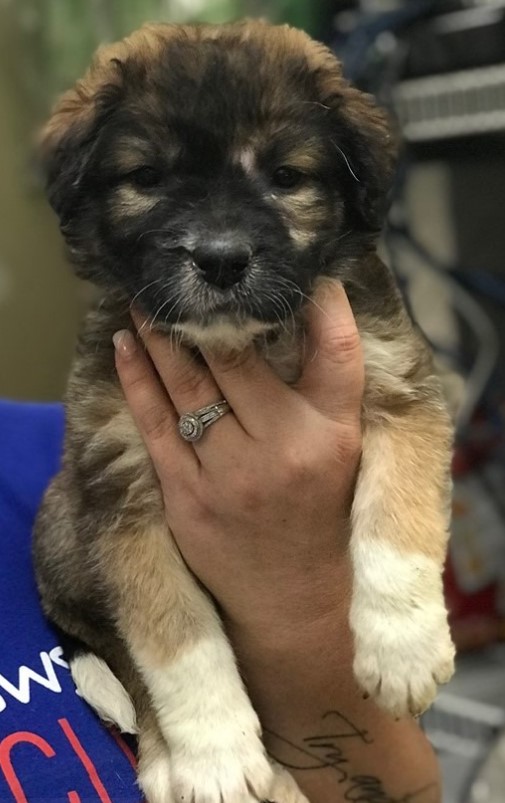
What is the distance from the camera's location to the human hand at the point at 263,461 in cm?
142

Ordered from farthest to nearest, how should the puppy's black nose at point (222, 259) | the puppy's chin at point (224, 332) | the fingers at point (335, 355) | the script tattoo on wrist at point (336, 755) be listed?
the script tattoo on wrist at point (336, 755) → the fingers at point (335, 355) → the puppy's chin at point (224, 332) → the puppy's black nose at point (222, 259)

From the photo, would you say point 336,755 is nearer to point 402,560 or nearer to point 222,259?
point 402,560

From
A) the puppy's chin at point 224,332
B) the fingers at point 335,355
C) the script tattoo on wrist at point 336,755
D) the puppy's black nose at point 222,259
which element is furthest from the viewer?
the script tattoo on wrist at point 336,755

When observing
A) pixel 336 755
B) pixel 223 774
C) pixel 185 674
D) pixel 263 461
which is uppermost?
pixel 263 461

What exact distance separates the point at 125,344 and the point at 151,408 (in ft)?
0.38

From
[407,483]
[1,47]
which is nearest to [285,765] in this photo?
[407,483]

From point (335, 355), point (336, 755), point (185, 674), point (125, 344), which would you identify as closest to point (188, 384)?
point (125, 344)

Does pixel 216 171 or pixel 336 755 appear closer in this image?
pixel 216 171

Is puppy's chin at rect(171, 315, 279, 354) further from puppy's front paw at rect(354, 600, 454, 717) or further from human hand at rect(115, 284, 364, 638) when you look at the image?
puppy's front paw at rect(354, 600, 454, 717)

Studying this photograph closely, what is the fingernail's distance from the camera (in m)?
1.47

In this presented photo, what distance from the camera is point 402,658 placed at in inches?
53.0

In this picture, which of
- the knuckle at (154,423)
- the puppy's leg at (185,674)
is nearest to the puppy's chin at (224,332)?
the knuckle at (154,423)

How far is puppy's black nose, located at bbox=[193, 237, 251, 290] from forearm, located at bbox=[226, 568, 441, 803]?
1.97ft

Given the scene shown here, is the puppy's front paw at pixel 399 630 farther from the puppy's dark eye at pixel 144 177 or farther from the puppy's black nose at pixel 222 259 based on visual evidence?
the puppy's dark eye at pixel 144 177
